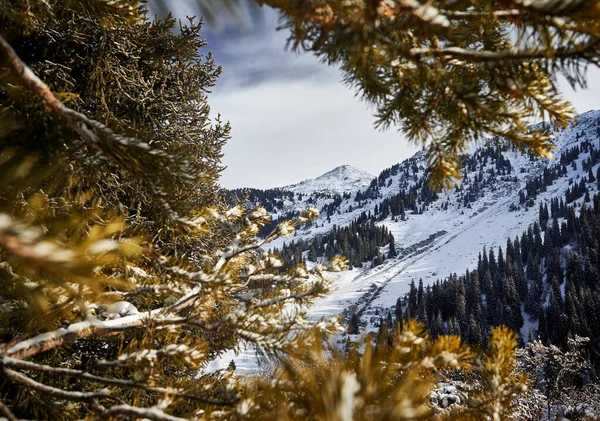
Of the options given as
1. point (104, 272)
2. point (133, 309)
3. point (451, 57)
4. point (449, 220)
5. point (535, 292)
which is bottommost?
point (535, 292)

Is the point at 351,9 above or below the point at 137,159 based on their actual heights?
above

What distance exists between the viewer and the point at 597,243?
6650 cm

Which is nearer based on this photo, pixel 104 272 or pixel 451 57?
pixel 451 57

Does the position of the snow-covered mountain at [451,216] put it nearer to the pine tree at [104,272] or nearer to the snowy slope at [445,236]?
the snowy slope at [445,236]

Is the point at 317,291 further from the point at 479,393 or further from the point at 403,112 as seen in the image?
the point at 403,112

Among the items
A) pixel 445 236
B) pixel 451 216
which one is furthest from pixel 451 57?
pixel 451 216

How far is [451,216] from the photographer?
145375 millimetres

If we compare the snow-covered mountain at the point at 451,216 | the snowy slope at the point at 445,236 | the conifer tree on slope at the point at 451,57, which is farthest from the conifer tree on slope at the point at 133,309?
the snowy slope at the point at 445,236

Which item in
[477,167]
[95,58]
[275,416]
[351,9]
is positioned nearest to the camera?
[351,9]

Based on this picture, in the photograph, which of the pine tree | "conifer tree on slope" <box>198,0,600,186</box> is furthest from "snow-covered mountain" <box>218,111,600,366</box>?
"conifer tree on slope" <box>198,0,600,186</box>

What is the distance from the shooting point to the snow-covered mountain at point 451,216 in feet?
287

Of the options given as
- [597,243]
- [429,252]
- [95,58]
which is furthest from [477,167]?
[95,58]

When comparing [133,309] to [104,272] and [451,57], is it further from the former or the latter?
[451,57]

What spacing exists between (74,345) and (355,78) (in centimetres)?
405
